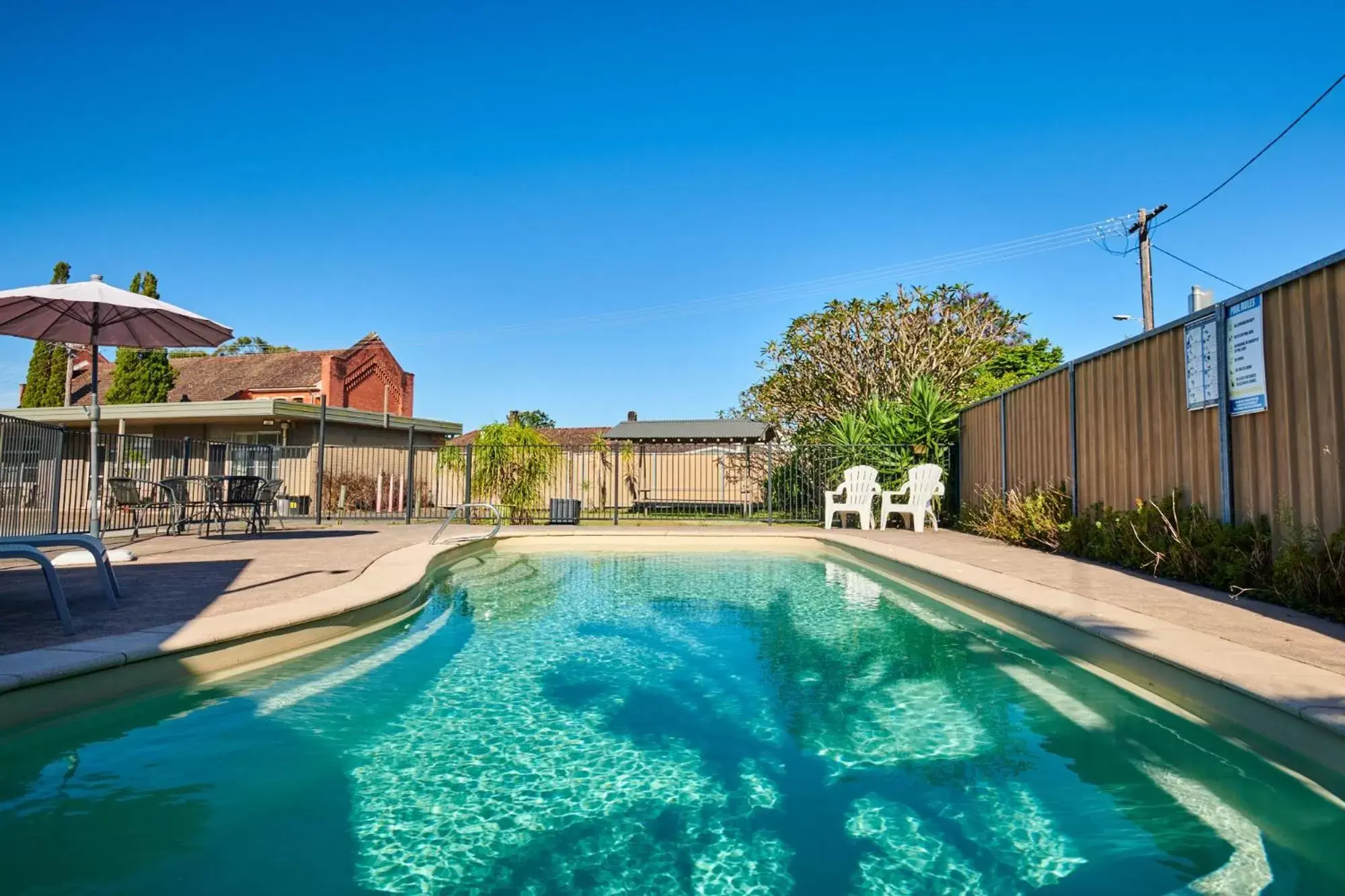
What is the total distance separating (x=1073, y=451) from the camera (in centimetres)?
852

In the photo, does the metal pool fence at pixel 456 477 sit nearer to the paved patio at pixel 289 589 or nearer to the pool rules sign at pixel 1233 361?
the paved patio at pixel 289 589

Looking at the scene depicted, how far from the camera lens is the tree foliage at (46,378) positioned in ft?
98.8

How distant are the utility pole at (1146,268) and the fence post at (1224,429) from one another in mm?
12962

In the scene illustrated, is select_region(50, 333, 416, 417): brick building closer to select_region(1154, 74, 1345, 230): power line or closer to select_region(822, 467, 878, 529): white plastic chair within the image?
select_region(822, 467, 878, 529): white plastic chair

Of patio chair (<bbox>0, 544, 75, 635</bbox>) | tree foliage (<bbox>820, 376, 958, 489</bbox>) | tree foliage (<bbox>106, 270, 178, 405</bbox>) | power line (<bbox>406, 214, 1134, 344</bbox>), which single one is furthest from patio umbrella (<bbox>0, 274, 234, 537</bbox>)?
tree foliage (<bbox>106, 270, 178, 405</bbox>)

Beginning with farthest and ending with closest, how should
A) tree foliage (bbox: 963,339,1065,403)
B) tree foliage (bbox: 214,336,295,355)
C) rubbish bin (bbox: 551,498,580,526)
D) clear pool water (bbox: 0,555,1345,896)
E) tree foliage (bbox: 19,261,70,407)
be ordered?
1. tree foliage (bbox: 214,336,295,355)
2. tree foliage (bbox: 19,261,70,407)
3. tree foliage (bbox: 963,339,1065,403)
4. rubbish bin (bbox: 551,498,580,526)
5. clear pool water (bbox: 0,555,1345,896)

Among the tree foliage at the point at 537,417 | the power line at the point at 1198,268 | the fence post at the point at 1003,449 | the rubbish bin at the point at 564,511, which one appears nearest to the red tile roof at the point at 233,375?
the rubbish bin at the point at 564,511

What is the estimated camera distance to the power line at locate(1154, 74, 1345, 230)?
10.1 meters

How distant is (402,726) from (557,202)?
17061 mm

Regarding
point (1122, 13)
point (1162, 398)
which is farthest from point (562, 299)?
point (1162, 398)

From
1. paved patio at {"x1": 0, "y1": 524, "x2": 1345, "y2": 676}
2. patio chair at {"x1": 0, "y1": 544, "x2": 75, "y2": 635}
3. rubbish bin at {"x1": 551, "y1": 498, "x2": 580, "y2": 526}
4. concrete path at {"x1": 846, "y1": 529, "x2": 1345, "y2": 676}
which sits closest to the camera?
concrete path at {"x1": 846, "y1": 529, "x2": 1345, "y2": 676}

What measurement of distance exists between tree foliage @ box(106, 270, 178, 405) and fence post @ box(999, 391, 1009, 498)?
26502mm

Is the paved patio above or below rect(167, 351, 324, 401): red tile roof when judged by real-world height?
below

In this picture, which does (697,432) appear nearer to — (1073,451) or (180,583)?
(1073,451)
